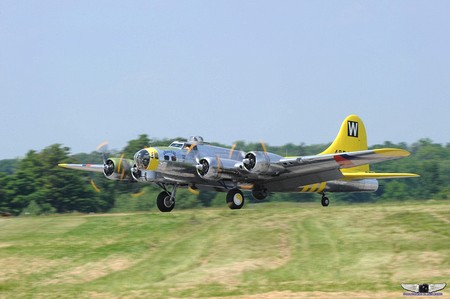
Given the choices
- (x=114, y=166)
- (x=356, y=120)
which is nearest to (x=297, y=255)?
(x=114, y=166)

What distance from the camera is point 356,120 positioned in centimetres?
4081

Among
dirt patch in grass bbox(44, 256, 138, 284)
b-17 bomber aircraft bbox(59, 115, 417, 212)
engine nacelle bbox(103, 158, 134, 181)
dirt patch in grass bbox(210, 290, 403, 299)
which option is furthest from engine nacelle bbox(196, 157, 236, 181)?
dirt patch in grass bbox(210, 290, 403, 299)

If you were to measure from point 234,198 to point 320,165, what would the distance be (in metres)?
4.31

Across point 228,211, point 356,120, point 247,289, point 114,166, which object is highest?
point 356,120

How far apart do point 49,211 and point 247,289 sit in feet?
175

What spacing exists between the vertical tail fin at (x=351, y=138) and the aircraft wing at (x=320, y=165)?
219cm

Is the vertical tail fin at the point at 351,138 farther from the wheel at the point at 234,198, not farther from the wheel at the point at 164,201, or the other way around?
the wheel at the point at 164,201

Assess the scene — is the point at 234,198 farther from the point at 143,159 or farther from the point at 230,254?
the point at 230,254

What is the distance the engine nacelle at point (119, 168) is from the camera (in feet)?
117

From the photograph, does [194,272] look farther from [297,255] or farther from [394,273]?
[394,273]

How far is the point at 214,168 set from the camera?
3322 centimetres

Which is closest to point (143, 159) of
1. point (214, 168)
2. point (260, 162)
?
point (214, 168)

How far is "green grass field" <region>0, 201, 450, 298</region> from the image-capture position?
23.2 m

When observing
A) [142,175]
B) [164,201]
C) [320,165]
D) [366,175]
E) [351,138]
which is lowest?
[164,201]
